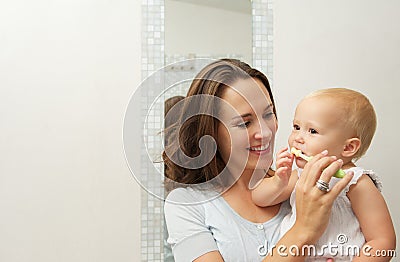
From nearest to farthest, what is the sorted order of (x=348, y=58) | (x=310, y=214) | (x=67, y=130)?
(x=310, y=214), (x=67, y=130), (x=348, y=58)

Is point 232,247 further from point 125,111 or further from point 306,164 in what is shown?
point 125,111

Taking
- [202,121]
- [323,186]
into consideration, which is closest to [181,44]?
[202,121]

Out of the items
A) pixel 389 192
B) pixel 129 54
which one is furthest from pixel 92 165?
pixel 389 192

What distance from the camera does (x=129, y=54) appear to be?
2434 mm

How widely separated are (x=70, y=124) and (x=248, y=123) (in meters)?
1.14

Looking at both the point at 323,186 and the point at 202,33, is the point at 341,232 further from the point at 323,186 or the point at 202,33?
the point at 202,33

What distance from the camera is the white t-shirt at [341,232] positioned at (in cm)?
141

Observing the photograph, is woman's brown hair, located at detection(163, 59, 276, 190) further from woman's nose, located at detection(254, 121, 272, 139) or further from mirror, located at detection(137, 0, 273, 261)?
mirror, located at detection(137, 0, 273, 261)

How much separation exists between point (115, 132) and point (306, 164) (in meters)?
1.17

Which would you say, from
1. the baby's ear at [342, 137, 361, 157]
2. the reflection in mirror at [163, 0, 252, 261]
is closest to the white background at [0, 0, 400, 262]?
the reflection in mirror at [163, 0, 252, 261]

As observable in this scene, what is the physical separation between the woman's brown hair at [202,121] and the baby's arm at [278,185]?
0.41ft

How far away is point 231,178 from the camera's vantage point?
1556mm

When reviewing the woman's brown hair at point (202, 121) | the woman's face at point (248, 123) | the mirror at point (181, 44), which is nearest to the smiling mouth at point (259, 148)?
the woman's face at point (248, 123)

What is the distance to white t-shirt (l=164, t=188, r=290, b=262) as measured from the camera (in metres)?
1.43
